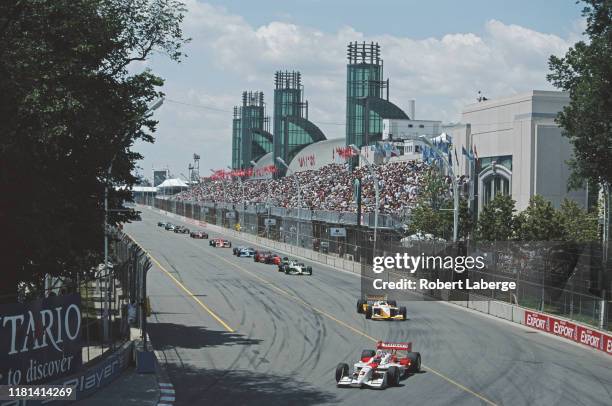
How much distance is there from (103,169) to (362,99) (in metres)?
109

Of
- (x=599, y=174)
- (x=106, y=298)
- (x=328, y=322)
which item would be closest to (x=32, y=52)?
(x=106, y=298)

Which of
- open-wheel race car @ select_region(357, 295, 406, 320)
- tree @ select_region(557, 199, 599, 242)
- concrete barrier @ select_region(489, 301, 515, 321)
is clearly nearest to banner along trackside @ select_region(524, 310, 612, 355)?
concrete barrier @ select_region(489, 301, 515, 321)

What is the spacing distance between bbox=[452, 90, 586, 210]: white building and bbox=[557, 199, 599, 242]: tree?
6.18 metres

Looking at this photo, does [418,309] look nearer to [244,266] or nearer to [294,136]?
[244,266]

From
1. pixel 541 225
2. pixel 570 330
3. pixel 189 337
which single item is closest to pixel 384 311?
pixel 570 330

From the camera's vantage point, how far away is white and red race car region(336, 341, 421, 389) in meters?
25.8

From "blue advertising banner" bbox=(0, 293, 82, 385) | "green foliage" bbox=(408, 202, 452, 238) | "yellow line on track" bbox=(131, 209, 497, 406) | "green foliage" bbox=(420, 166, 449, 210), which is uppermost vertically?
"green foliage" bbox=(420, 166, 449, 210)

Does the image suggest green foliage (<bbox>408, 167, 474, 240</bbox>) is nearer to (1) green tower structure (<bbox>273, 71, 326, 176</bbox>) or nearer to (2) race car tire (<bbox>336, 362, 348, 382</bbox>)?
(2) race car tire (<bbox>336, 362, 348, 382</bbox>)

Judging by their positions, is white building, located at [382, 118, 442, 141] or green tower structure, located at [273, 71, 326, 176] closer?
white building, located at [382, 118, 442, 141]

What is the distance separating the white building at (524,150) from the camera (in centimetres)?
6334

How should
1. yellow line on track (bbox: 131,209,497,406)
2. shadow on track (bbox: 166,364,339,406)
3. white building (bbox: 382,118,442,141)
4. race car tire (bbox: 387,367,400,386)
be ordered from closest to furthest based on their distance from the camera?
shadow on track (bbox: 166,364,339,406)
yellow line on track (bbox: 131,209,497,406)
race car tire (bbox: 387,367,400,386)
white building (bbox: 382,118,442,141)

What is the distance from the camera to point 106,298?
90.0 feet

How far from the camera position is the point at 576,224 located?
5366cm

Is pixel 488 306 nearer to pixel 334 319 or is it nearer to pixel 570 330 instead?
pixel 334 319
